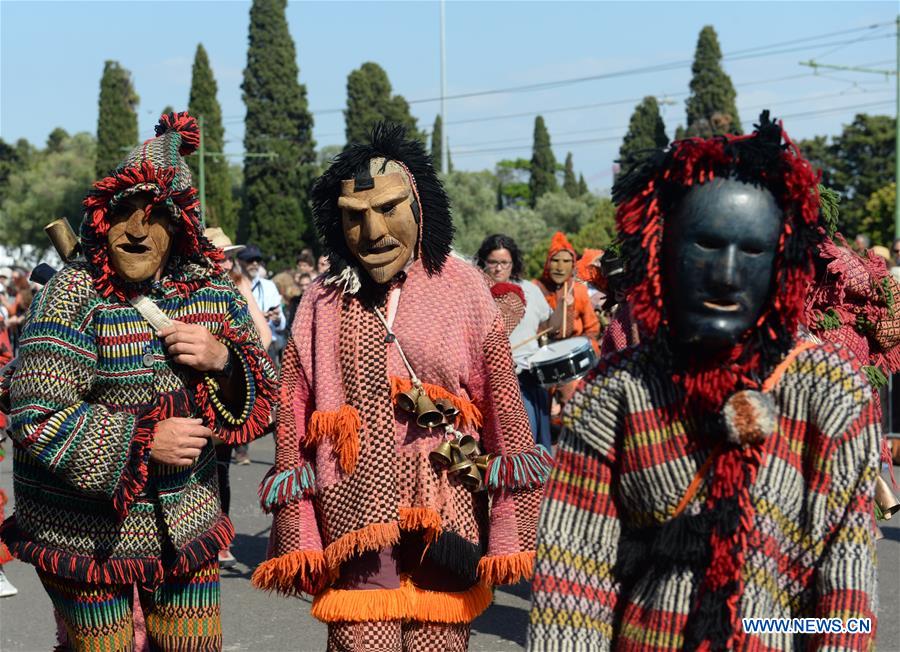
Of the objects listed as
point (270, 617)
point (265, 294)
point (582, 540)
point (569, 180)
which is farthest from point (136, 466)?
point (569, 180)

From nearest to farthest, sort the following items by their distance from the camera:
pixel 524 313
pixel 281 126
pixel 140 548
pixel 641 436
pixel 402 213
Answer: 1. pixel 641 436
2. pixel 140 548
3. pixel 402 213
4. pixel 524 313
5. pixel 281 126

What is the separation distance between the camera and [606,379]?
278 cm

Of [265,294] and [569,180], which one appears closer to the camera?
[265,294]

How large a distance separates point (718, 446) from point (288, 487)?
7.21 ft

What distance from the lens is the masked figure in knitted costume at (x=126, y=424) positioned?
3967mm

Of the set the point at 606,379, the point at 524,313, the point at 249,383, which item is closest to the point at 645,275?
the point at 606,379

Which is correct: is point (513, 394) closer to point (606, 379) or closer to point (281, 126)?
point (606, 379)

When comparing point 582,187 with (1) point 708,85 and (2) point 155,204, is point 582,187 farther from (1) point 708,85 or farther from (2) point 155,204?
(2) point 155,204

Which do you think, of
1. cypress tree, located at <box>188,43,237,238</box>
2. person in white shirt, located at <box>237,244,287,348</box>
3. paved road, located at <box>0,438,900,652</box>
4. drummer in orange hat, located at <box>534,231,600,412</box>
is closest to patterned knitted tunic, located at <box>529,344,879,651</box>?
paved road, located at <box>0,438,900,652</box>

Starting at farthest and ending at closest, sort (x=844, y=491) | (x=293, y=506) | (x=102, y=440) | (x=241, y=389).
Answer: (x=293, y=506) → (x=241, y=389) → (x=102, y=440) → (x=844, y=491)

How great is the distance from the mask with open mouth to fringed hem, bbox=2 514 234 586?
841 millimetres

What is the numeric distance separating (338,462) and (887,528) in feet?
19.1

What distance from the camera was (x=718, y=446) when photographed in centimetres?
266

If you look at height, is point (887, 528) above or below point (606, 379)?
below
